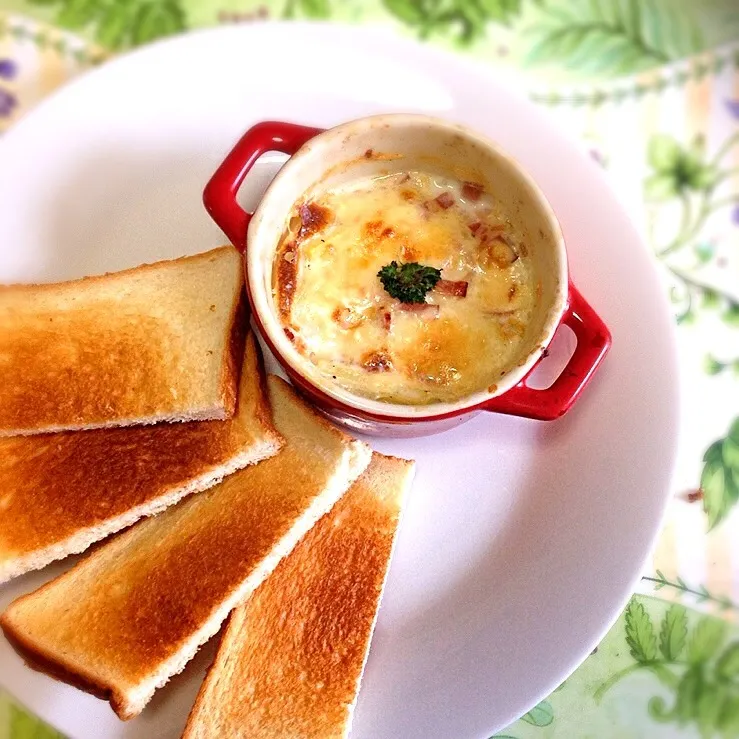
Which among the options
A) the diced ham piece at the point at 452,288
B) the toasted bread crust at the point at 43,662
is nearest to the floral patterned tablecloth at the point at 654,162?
the diced ham piece at the point at 452,288

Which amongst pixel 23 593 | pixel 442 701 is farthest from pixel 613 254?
pixel 23 593

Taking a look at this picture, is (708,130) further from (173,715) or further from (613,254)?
(173,715)

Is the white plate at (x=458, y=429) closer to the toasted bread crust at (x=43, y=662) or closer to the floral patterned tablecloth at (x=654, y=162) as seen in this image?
the toasted bread crust at (x=43, y=662)

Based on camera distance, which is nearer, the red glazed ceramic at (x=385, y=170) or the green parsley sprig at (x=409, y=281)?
the red glazed ceramic at (x=385, y=170)

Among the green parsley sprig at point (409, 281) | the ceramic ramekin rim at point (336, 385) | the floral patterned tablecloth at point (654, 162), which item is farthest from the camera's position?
the floral patterned tablecloth at point (654, 162)

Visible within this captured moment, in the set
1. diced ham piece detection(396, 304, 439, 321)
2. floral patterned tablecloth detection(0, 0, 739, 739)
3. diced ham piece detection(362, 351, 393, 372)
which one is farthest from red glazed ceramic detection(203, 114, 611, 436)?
floral patterned tablecloth detection(0, 0, 739, 739)

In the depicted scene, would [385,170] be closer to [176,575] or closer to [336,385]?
[336,385]
